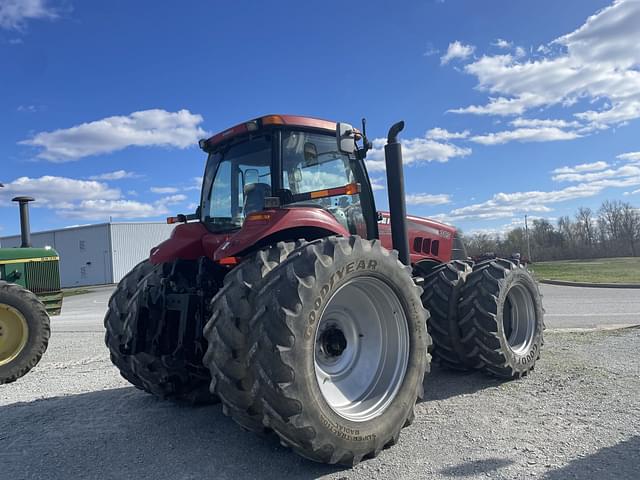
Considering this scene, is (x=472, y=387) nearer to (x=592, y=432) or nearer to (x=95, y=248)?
A: (x=592, y=432)

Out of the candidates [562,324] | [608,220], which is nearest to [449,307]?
[562,324]

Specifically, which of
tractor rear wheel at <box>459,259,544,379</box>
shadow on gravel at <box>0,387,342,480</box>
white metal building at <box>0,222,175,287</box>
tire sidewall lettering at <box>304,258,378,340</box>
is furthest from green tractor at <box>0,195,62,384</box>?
white metal building at <box>0,222,175,287</box>

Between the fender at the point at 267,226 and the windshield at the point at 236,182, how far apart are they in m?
0.64

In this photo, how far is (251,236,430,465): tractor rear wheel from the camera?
329cm

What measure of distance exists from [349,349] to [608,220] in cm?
7974

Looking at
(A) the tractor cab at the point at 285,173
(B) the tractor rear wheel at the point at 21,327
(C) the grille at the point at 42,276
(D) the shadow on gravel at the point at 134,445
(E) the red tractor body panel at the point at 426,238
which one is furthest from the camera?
(C) the grille at the point at 42,276

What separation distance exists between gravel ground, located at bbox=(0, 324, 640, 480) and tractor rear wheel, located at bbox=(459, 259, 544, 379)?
9.6 inches

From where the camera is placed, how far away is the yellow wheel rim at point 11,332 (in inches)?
294

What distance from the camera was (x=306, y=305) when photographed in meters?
3.42

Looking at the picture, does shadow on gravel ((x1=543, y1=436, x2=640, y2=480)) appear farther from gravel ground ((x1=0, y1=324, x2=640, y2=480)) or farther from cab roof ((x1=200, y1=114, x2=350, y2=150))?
cab roof ((x1=200, y1=114, x2=350, y2=150))

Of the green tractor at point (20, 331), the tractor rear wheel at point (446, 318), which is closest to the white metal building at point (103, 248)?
the green tractor at point (20, 331)

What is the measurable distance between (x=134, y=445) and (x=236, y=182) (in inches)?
100

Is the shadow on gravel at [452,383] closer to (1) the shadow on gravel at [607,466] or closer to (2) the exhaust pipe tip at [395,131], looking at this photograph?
(1) the shadow on gravel at [607,466]

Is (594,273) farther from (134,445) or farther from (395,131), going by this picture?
(134,445)
